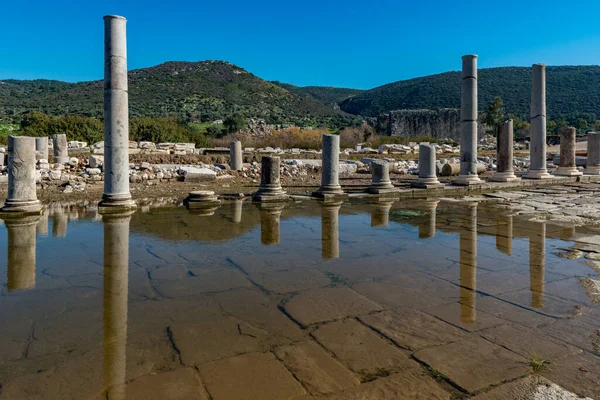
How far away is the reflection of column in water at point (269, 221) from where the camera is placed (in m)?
6.76

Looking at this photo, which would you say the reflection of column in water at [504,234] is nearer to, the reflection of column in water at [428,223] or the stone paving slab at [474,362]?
the reflection of column in water at [428,223]

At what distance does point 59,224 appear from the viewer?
7.93 metres

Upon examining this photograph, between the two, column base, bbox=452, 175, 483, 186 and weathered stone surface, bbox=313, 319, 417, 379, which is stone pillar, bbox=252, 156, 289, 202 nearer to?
column base, bbox=452, 175, 483, 186

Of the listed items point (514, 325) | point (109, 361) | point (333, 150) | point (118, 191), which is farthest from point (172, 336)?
point (333, 150)

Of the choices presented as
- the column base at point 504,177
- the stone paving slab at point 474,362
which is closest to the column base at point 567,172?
the column base at point 504,177

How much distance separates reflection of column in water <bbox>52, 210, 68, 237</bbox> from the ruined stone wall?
36.1 metres

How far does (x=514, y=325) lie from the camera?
3.39 m

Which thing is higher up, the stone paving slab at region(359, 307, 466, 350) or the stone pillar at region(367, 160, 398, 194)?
the stone pillar at region(367, 160, 398, 194)

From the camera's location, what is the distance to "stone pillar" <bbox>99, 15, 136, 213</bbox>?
9.80m

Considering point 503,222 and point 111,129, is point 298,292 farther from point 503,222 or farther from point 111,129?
point 111,129

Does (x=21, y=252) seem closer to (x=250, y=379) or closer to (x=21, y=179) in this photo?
(x=21, y=179)

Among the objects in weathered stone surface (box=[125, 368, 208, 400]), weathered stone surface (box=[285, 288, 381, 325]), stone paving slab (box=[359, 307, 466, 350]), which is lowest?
weathered stone surface (box=[125, 368, 208, 400])

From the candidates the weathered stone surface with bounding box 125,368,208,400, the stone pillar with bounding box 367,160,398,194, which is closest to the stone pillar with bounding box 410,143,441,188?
the stone pillar with bounding box 367,160,398,194

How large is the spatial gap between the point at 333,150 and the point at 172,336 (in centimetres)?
972
